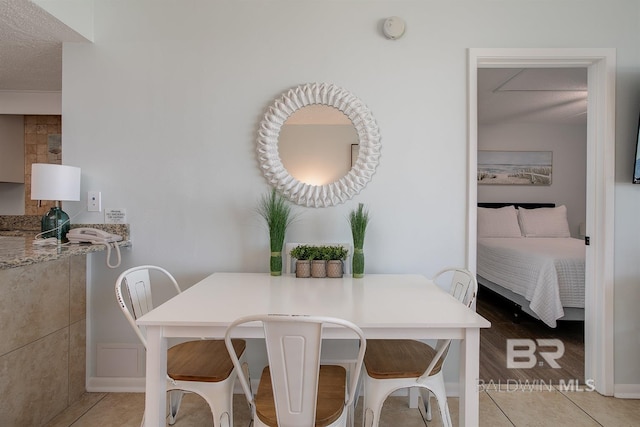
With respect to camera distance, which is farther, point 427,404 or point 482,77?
point 482,77

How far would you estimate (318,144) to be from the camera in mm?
2262

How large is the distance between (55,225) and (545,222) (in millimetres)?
5341

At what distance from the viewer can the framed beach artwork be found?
5.43 m

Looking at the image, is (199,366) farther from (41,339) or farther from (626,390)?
(626,390)

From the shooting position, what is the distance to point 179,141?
226 cm

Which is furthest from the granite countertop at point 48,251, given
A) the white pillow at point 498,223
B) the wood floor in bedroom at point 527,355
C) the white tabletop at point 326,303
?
the white pillow at point 498,223

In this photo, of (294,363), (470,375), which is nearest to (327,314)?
(294,363)

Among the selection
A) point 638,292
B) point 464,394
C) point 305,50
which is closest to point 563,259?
point 638,292

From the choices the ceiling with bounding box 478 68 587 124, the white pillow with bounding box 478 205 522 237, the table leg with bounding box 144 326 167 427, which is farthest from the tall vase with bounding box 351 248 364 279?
the white pillow with bounding box 478 205 522 237

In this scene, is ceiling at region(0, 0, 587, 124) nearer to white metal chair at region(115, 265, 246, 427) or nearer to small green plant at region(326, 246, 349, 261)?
white metal chair at region(115, 265, 246, 427)

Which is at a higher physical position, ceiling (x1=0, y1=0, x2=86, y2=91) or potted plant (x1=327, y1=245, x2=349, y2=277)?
ceiling (x1=0, y1=0, x2=86, y2=91)

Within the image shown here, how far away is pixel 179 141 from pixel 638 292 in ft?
9.58

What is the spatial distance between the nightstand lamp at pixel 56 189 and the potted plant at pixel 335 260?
1.49m

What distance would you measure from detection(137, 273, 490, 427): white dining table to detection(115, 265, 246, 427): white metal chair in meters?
0.14
